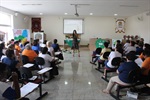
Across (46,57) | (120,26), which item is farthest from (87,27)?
(46,57)

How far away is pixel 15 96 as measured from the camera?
7.50 feet

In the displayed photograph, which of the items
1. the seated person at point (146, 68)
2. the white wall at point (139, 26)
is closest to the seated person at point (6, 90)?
the seated person at point (146, 68)

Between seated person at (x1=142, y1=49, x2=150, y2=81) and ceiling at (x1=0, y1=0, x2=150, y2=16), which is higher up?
ceiling at (x1=0, y1=0, x2=150, y2=16)

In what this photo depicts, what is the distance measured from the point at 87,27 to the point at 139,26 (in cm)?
452

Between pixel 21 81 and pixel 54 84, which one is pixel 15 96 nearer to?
pixel 21 81

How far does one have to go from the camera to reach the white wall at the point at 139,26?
11070 mm

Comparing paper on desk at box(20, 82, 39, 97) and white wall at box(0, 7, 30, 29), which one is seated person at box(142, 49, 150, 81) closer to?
paper on desk at box(20, 82, 39, 97)

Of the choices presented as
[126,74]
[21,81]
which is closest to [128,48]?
[126,74]

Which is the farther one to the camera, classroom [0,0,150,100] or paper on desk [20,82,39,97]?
classroom [0,0,150,100]

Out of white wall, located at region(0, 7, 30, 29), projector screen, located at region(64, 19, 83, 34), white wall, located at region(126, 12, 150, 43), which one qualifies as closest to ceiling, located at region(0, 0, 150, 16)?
white wall, located at region(0, 7, 30, 29)

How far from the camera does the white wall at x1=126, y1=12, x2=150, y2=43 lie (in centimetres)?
1107

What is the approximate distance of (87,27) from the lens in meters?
15.0

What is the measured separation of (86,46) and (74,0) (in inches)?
315

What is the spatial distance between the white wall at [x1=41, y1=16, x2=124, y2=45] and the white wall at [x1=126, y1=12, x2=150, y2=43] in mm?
1417
